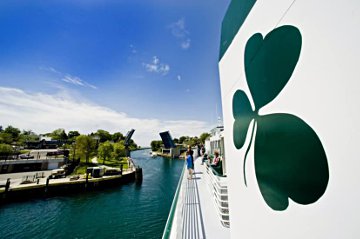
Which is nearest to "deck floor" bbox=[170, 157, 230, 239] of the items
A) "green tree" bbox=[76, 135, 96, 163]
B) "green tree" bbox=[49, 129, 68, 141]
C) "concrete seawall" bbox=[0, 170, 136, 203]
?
"concrete seawall" bbox=[0, 170, 136, 203]

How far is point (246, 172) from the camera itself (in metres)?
1.40

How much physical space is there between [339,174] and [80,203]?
15612 millimetres

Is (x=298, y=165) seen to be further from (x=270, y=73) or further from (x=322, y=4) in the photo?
(x=322, y=4)

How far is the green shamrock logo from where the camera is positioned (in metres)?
0.74

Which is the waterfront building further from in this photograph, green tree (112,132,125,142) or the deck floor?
green tree (112,132,125,142)

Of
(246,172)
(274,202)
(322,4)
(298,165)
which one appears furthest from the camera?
(246,172)

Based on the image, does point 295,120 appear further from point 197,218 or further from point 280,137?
point 197,218

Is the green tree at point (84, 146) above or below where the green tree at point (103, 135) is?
below

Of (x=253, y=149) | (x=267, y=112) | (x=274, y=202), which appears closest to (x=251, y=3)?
(x=267, y=112)

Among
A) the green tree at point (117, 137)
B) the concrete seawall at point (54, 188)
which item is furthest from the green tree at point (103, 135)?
the concrete seawall at point (54, 188)

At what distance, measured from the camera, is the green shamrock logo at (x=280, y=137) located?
74 centimetres

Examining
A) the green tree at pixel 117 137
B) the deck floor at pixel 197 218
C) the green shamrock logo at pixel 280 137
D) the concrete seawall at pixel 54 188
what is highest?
the green tree at pixel 117 137

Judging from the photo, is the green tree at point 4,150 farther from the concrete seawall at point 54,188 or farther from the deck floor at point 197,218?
the deck floor at point 197,218

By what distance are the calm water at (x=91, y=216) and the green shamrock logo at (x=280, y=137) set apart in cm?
911
